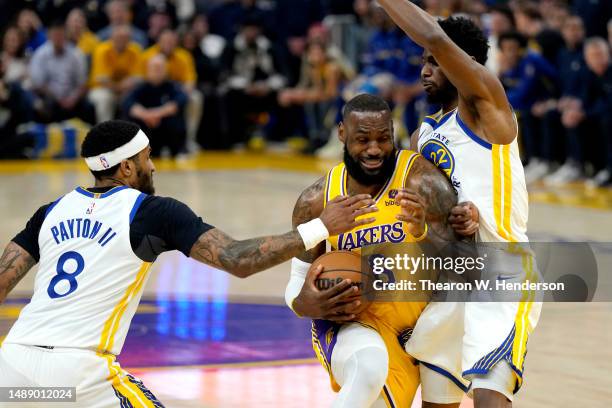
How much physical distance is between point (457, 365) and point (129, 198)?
1.69 m

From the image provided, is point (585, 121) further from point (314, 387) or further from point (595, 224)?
point (314, 387)

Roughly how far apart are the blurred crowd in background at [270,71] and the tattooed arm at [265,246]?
10.5m

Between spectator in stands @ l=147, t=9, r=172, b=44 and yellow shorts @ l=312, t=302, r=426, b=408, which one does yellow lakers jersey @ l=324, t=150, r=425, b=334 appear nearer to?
yellow shorts @ l=312, t=302, r=426, b=408

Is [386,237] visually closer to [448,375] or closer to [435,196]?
[435,196]

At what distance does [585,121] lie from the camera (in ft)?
49.6

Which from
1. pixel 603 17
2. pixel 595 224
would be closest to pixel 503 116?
pixel 595 224

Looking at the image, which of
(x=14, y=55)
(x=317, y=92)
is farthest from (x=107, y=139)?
(x=317, y=92)

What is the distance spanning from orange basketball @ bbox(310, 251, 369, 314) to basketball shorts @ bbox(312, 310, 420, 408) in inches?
7.7

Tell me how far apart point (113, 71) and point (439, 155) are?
14.3m

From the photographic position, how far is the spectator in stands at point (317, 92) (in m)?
19.4

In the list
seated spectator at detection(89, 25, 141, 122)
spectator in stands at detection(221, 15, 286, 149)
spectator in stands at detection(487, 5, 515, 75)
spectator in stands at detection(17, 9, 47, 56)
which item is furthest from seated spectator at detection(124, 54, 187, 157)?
spectator in stands at detection(487, 5, 515, 75)

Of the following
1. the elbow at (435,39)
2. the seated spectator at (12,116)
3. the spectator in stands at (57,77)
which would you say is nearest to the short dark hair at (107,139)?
the elbow at (435,39)

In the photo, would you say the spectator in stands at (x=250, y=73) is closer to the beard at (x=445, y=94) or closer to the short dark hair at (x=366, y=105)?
the beard at (x=445, y=94)

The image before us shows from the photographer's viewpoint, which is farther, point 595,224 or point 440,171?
point 595,224
